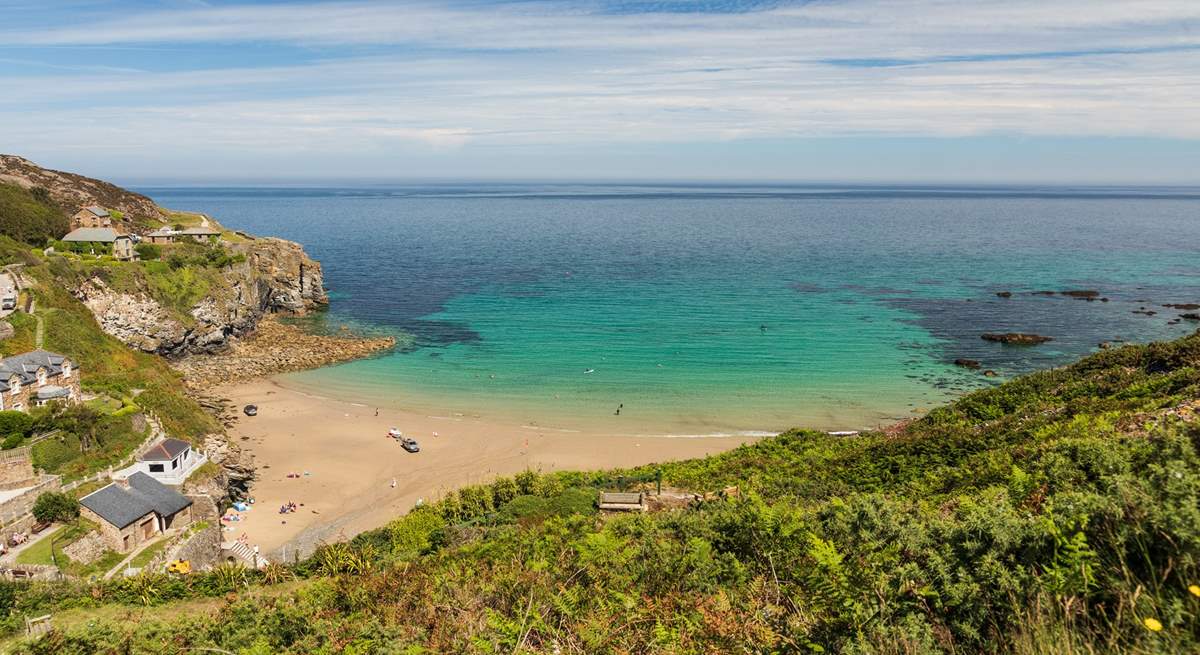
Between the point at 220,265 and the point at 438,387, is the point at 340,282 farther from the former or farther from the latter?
the point at 438,387

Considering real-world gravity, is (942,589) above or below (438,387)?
above

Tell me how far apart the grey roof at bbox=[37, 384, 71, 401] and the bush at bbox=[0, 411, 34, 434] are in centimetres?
301

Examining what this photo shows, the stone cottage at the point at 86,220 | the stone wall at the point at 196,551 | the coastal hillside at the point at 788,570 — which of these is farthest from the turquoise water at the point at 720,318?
the stone cottage at the point at 86,220

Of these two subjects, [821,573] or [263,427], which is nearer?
[821,573]

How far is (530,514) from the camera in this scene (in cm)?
2323

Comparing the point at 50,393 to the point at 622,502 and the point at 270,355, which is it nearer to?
the point at 270,355

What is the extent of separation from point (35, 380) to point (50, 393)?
58.9 inches

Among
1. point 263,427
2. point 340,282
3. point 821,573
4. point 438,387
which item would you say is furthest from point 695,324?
point 821,573

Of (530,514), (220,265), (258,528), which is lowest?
(258,528)

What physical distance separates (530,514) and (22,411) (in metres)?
23.7

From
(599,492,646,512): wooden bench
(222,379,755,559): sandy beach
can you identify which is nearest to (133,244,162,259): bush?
(222,379,755,559): sandy beach

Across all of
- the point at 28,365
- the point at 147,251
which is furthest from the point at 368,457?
the point at 147,251

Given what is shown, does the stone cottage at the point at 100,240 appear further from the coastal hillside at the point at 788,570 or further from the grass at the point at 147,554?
the coastal hillside at the point at 788,570

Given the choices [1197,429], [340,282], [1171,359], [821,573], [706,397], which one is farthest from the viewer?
[340,282]
